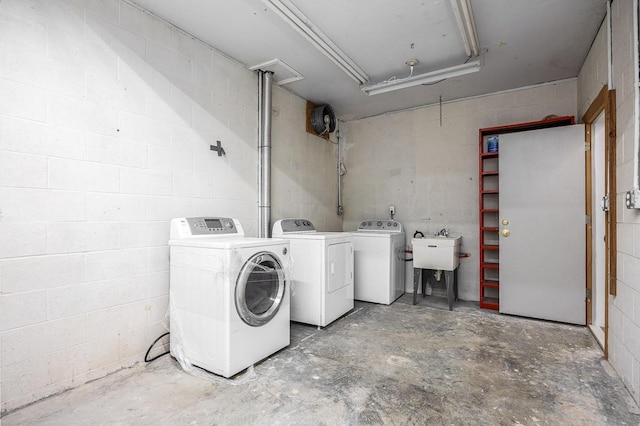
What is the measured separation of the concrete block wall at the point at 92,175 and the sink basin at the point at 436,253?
7.46ft

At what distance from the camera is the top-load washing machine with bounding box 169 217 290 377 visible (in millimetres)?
→ 2004

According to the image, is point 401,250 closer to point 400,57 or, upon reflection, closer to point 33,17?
point 400,57

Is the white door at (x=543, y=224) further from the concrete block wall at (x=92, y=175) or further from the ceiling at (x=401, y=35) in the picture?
the concrete block wall at (x=92, y=175)

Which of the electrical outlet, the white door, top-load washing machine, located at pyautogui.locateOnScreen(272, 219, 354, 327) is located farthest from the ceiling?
top-load washing machine, located at pyautogui.locateOnScreen(272, 219, 354, 327)


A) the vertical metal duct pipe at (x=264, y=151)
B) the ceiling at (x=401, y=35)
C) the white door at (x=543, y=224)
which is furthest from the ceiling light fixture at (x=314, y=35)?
the white door at (x=543, y=224)

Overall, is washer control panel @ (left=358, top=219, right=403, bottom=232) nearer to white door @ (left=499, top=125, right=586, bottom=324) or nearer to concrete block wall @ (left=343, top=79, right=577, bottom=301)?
concrete block wall @ (left=343, top=79, right=577, bottom=301)

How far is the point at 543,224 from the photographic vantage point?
305 cm

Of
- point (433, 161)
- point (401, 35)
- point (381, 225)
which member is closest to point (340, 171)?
point (381, 225)

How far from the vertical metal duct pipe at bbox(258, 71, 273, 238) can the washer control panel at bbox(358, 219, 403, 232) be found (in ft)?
5.37

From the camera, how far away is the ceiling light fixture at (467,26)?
210cm

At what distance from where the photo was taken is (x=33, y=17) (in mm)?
1752

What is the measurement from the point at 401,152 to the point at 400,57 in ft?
5.17

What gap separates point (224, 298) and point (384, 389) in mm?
1129

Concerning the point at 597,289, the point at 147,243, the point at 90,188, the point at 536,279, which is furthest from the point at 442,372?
the point at 90,188
